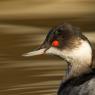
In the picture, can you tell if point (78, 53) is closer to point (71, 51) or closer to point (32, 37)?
point (71, 51)

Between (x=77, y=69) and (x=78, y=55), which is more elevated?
(x=78, y=55)

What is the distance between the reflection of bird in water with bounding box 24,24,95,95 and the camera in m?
11.5

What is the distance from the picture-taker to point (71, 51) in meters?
11.7

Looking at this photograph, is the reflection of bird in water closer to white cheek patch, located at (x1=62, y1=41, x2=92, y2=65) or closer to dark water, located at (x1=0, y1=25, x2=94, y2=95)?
white cheek patch, located at (x1=62, y1=41, x2=92, y2=65)

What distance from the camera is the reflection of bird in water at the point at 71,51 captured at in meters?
11.5

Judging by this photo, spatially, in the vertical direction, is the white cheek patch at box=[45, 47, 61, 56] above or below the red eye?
below

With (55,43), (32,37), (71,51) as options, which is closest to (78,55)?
(71,51)

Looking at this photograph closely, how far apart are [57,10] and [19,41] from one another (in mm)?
3272

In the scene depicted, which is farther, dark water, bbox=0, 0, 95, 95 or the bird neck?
dark water, bbox=0, 0, 95, 95

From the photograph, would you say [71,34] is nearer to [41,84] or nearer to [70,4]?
[41,84]

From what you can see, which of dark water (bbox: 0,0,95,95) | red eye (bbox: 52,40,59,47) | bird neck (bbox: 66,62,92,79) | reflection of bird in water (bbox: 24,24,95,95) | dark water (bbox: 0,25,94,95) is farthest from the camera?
dark water (bbox: 0,0,95,95)

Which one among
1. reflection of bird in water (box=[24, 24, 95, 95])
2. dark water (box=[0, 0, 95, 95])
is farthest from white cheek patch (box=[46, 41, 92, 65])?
dark water (box=[0, 0, 95, 95])

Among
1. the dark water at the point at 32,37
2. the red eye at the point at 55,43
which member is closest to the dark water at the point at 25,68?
the dark water at the point at 32,37

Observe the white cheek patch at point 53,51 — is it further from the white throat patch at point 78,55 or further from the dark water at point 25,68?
the dark water at point 25,68
